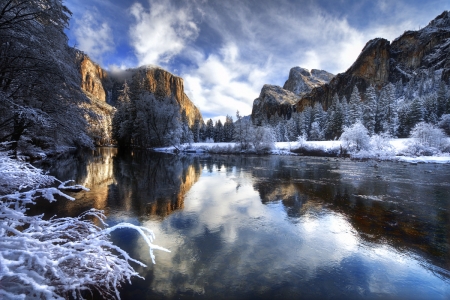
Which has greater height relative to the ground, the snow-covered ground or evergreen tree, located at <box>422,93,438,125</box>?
evergreen tree, located at <box>422,93,438,125</box>

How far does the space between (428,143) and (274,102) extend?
14079cm

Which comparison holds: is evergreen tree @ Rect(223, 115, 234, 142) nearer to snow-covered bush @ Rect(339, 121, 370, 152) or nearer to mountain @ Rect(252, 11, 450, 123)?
mountain @ Rect(252, 11, 450, 123)

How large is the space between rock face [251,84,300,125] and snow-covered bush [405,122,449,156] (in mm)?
124615

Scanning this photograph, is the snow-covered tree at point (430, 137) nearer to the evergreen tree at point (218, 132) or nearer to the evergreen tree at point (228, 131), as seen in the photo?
the evergreen tree at point (228, 131)

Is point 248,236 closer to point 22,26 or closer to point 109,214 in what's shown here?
point 109,214

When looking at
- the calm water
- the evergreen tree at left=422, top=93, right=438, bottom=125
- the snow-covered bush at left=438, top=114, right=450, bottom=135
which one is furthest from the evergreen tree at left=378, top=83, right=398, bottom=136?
the calm water

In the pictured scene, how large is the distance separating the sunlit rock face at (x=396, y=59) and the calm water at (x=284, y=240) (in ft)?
428

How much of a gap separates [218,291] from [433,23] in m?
193

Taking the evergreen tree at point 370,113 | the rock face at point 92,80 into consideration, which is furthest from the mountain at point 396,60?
the rock face at point 92,80

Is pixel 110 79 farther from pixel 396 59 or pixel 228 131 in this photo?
pixel 396 59

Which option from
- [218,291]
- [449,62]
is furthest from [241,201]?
[449,62]

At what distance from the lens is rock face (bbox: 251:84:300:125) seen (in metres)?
170

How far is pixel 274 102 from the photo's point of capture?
17562 cm

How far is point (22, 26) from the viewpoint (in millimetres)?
A: 6605
